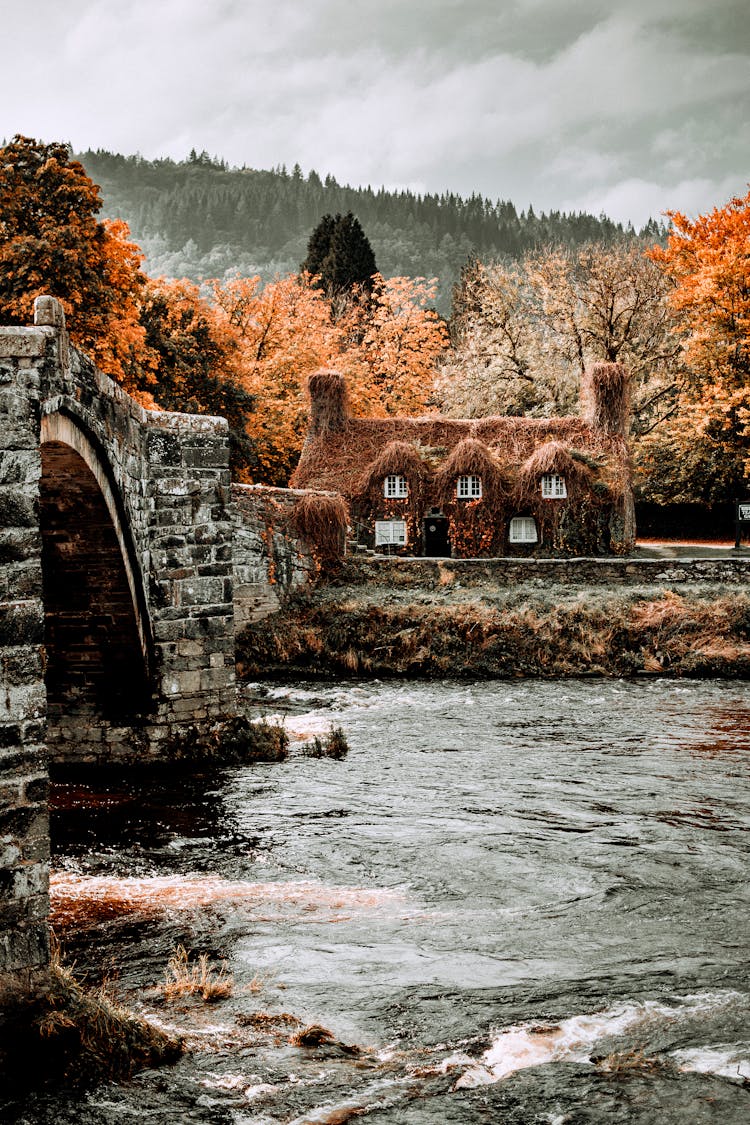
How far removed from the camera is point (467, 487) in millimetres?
31547

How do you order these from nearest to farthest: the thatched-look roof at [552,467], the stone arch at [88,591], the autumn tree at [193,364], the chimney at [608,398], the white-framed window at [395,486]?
1. the stone arch at [88,591]
2. the autumn tree at [193,364]
3. the thatched-look roof at [552,467]
4. the white-framed window at [395,486]
5. the chimney at [608,398]

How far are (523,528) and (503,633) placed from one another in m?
10.3

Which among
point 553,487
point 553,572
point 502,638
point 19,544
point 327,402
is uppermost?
point 327,402

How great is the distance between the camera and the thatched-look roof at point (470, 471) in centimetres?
3114

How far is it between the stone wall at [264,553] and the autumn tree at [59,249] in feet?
14.5

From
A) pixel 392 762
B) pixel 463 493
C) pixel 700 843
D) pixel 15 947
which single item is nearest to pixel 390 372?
pixel 463 493

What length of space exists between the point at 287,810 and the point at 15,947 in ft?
17.1

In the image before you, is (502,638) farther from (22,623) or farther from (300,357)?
(300,357)

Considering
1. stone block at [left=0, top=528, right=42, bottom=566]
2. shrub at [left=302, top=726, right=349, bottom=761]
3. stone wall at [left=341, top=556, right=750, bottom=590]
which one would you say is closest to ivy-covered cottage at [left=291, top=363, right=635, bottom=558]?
stone wall at [left=341, top=556, right=750, bottom=590]

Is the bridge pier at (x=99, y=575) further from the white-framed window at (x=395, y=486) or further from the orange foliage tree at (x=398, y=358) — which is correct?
the orange foliage tree at (x=398, y=358)

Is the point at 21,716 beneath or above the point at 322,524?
beneath

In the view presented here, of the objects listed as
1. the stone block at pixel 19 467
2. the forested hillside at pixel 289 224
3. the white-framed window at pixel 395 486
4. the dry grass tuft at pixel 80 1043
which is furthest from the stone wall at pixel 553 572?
the forested hillside at pixel 289 224

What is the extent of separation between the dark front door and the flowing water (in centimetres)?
1766

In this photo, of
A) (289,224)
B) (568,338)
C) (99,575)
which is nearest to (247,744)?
(99,575)
